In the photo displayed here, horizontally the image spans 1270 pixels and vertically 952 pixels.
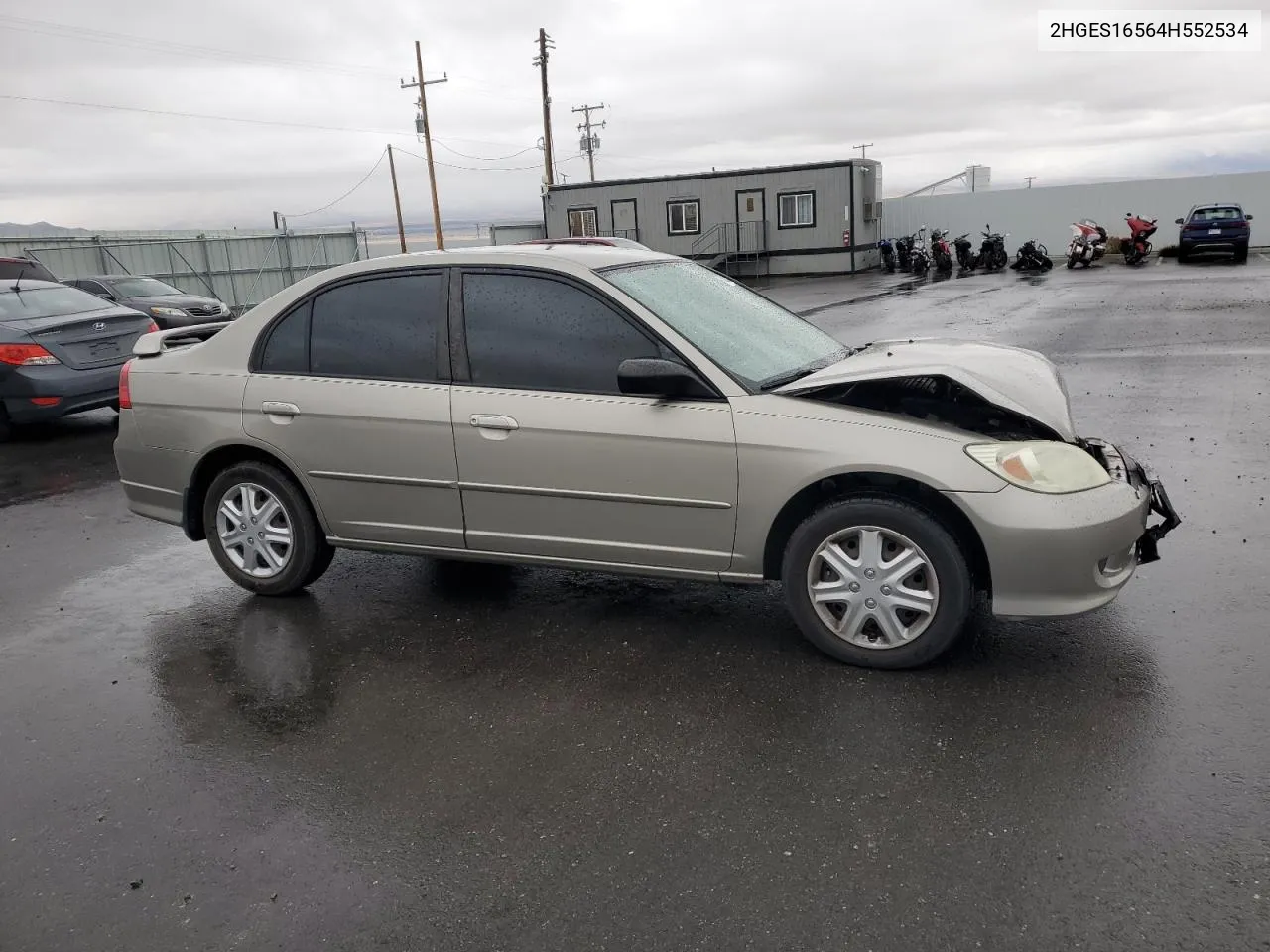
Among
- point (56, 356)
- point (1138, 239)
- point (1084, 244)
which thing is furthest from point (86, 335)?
point (1138, 239)

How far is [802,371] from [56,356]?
326 inches

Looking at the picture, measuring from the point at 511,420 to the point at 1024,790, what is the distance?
8.10 feet

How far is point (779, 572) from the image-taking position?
4.30 metres

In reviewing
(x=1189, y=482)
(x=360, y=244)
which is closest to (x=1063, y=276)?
(x=360, y=244)

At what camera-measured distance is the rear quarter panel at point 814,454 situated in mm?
3871

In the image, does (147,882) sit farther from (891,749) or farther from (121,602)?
(121,602)

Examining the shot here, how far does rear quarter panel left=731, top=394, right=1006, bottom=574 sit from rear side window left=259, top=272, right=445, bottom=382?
154cm

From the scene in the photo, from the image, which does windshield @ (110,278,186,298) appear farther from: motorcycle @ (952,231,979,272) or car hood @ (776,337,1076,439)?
motorcycle @ (952,231,979,272)

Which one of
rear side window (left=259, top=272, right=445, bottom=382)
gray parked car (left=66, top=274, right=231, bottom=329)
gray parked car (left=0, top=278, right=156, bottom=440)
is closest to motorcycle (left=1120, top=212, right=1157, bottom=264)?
gray parked car (left=66, top=274, right=231, bottom=329)

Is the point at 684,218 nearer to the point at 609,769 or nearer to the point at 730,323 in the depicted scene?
the point at 730,323

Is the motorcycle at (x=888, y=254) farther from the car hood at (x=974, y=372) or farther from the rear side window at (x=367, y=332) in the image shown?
the rear side window at (x=367, y=332)

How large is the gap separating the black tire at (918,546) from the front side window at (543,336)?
98 cm

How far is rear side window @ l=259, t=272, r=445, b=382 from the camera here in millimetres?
4762

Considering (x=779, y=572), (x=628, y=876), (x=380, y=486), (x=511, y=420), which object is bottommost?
(x=628, y=876)
